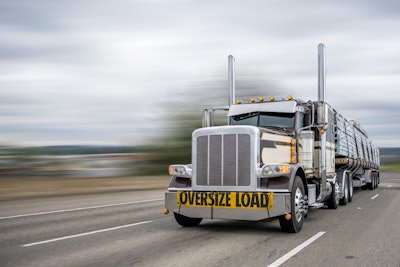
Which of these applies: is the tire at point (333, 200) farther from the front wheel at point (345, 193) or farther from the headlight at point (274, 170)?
the headlight at point (274, 170)

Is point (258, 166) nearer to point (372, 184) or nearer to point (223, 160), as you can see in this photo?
point (223, 160)

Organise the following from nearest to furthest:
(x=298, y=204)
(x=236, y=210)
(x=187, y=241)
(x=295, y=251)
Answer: (x=295, y=251) < (x=187, y=241) < (x=236, y=210) < (x=298, y=204)

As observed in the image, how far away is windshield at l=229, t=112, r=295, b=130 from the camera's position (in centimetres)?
1053

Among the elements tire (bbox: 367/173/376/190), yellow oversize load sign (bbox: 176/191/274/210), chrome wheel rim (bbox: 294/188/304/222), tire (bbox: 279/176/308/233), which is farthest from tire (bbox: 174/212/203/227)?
tire (bbox: 367/173/376/190)

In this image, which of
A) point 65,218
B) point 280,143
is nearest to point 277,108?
point 280,143

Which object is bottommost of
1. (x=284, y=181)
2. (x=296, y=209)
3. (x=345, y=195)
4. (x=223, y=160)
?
(x=345, y=195)

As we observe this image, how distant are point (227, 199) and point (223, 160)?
0.74m

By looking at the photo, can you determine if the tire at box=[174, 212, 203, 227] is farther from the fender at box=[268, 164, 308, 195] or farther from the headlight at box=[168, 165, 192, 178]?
the fender at box=[268, 164, 308, 195]

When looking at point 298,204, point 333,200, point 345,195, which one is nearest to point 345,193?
point 345,195

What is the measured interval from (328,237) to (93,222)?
16.4ft

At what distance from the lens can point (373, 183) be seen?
24.0 metres

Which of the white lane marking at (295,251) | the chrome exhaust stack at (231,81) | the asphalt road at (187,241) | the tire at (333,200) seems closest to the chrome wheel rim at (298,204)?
the asphalt road at (187,241)

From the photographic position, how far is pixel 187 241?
8.09 metres

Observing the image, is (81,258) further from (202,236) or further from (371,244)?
(371,244)
